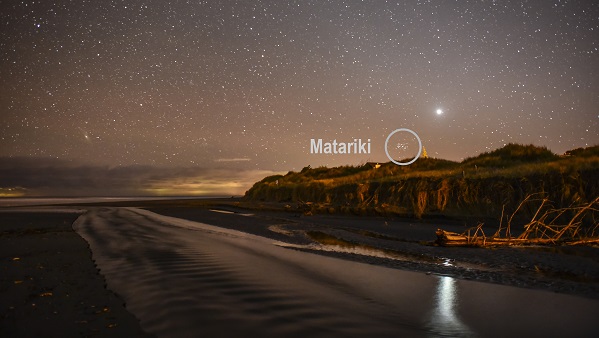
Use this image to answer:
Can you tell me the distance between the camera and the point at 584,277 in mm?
6758

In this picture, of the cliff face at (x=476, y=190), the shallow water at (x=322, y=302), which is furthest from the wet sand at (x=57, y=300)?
the cliff face at (x=476, y=190)

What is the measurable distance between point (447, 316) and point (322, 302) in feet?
5.50

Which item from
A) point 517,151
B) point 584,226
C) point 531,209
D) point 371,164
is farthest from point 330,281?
point 371,164

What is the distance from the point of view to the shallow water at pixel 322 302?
13.9ft

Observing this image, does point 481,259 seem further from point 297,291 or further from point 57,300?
point 57,300

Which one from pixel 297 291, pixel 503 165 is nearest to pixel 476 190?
pixel 503 165

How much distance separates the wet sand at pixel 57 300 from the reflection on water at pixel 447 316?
3.32m

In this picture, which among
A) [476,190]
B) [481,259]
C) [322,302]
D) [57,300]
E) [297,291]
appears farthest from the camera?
[476,190]

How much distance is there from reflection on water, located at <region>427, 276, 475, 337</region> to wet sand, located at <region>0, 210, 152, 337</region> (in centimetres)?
332

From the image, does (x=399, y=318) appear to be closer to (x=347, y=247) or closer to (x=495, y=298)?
(x=495, y=298)

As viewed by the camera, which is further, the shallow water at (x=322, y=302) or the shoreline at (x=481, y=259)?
the shoreline at (x=481, y=259)

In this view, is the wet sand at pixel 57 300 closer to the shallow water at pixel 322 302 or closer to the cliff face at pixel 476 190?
the shallow water at pixel 322 302

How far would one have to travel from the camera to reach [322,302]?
17.5ft

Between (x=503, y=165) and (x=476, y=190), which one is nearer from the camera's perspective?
(x=476, y=190)
